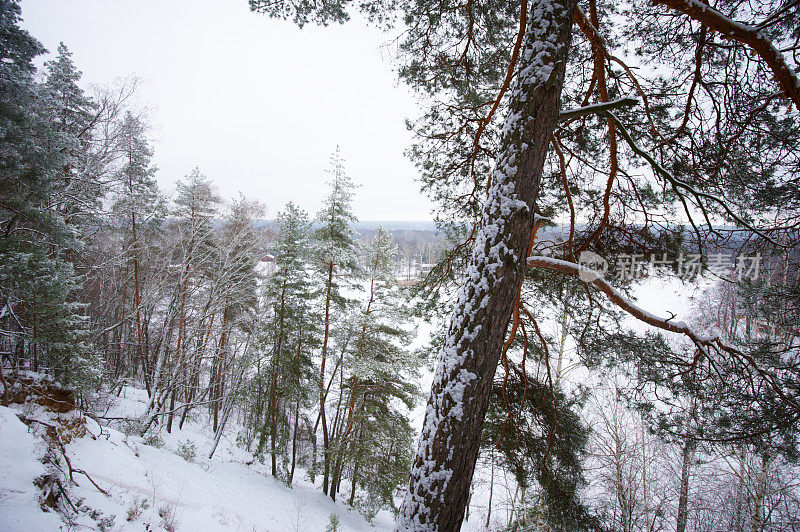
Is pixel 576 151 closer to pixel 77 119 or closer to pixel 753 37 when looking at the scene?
pixel 753 37

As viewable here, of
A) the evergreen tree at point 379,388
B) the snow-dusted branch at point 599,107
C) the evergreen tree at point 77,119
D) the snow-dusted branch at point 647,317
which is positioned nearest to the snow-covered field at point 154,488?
the snow-dusted branch at point 647,317

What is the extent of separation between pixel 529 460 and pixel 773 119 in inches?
196

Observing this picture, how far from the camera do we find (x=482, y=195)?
4301 millimetres

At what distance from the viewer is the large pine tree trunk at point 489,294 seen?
1.77 meters

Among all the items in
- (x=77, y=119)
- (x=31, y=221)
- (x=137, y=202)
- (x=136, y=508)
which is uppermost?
(x=77, y=119)

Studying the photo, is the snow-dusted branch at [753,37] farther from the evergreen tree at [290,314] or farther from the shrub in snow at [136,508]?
the evergreen tree at [290,314]

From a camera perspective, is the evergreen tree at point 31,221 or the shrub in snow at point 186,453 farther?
the shrub in snow at point 186,453

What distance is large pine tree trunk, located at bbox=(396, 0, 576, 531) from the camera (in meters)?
1.77

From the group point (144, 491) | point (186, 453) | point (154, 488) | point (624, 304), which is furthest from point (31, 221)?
point (186, 453)

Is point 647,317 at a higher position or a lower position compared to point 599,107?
lower

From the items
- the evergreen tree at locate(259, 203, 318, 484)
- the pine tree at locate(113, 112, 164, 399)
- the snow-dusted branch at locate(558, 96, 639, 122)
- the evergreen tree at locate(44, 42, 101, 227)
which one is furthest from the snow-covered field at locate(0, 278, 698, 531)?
the evergreen tree at locate(44, 42, 101, 227)

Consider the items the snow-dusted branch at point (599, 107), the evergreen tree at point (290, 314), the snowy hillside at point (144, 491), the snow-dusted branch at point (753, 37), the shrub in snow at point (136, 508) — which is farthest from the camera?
the evergreen tree at point (290, 314)

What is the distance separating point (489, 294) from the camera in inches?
74.2

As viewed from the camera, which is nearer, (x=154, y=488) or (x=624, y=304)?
(x=624, y=304)
